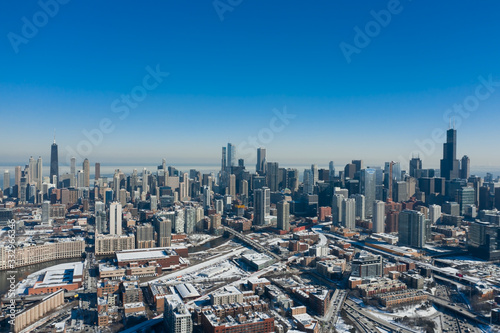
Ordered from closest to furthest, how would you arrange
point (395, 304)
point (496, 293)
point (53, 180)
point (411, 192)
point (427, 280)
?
point (395, 304) < point (496, 293) < point (427, 280) < point (411, 192) < point (53, 180)

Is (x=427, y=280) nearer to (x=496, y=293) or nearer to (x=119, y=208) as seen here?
(x=496, y=293)

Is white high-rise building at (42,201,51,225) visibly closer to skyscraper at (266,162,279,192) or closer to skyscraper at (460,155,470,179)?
skyscraper at (266,162,279,192)

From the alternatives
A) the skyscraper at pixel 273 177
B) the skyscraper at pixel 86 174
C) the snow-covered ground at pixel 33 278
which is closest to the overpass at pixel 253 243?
the snow-covered ground at pixel 33 278

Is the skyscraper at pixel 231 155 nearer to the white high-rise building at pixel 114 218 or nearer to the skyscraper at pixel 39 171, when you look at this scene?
the skyscraper at pixel 39 171

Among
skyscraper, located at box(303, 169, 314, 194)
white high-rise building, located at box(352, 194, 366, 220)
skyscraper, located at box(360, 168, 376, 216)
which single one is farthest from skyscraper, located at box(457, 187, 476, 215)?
skyscraper, located at box(303, 169, 314, 194)

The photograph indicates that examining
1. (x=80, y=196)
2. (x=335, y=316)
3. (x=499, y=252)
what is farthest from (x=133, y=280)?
(x=80, y=196)
